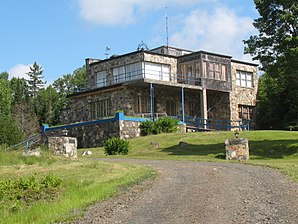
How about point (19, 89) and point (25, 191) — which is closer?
point (25, 191)

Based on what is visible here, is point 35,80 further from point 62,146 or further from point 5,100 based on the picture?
point 62,146

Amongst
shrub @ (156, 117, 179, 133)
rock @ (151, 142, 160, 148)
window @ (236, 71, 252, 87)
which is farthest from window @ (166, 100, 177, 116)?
rock @ (151, 142, 160, 148)

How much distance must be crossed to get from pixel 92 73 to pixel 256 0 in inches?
923

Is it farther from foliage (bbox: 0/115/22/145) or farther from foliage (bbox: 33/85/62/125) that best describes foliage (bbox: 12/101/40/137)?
foliage (bbox: 0/115/22/145)

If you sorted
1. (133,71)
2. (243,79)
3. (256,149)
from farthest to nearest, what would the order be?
1. (243,79)
2. (133,71)
3. (256,149)

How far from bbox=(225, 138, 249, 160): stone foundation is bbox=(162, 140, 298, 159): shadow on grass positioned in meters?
1.19

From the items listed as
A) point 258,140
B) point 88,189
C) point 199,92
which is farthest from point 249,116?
point 88,189

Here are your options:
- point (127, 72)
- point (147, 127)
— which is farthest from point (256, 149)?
point (127, 72)

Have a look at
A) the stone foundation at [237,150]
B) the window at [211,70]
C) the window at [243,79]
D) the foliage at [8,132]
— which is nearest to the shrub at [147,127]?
the window at [211,70]

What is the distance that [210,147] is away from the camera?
1120 inches

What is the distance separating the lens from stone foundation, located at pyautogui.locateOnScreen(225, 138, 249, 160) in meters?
22.2

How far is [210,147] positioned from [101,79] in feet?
68.6

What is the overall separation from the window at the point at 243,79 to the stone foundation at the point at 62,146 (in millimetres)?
27127

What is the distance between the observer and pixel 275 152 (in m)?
25.3
